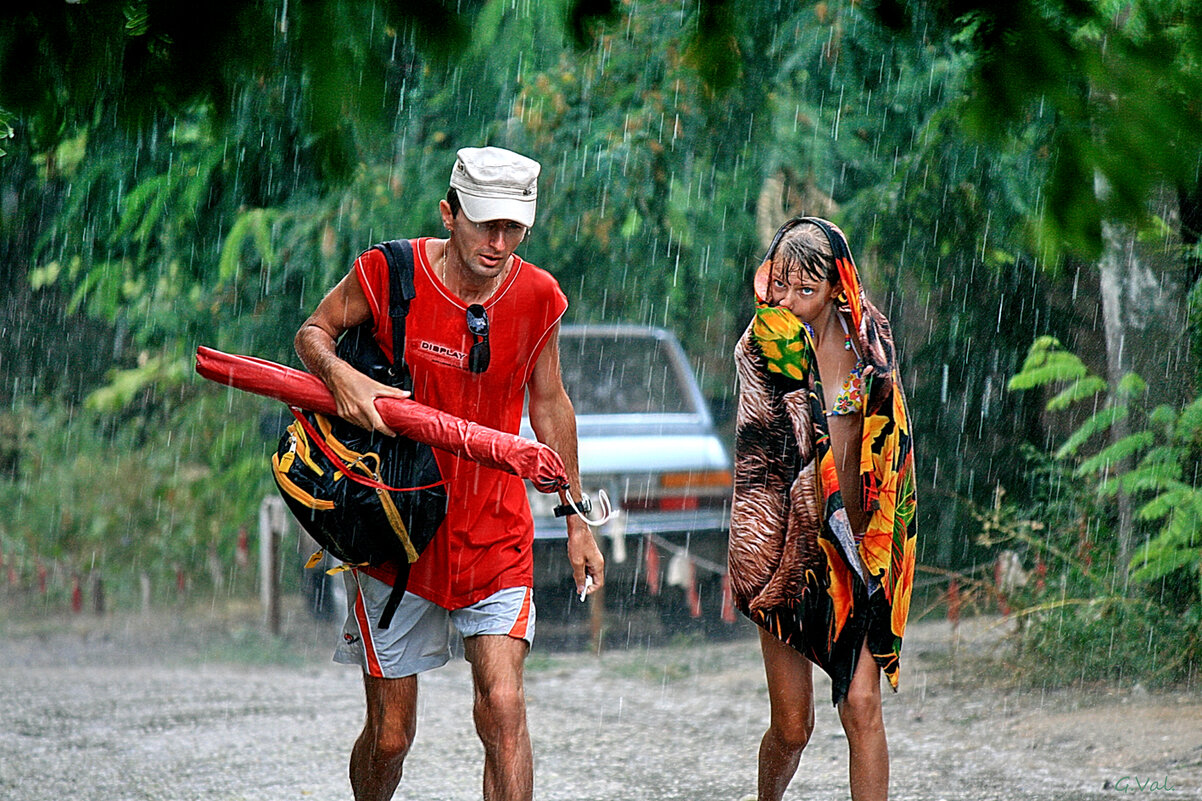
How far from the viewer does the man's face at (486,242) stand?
13.6ft

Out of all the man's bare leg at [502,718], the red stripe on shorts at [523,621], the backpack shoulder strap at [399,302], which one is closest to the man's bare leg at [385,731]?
the man's bare leg at [502,718]

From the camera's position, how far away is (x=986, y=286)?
10.1m

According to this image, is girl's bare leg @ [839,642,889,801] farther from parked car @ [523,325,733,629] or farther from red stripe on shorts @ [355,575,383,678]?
parked car @ [523,325,733,629]

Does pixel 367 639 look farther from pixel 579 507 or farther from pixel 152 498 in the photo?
pixel 152 498

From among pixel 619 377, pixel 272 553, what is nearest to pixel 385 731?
pixel 619 377

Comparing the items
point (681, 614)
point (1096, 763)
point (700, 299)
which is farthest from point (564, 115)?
point (1096, 763)

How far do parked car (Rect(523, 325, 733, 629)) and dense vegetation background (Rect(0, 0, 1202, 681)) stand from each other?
1087 millimetres

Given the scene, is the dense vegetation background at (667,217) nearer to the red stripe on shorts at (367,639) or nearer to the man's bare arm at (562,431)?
the man's bare arm at (562,431)

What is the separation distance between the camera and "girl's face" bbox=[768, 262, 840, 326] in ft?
14.5

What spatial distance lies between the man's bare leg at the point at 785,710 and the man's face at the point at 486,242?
139 centimetres

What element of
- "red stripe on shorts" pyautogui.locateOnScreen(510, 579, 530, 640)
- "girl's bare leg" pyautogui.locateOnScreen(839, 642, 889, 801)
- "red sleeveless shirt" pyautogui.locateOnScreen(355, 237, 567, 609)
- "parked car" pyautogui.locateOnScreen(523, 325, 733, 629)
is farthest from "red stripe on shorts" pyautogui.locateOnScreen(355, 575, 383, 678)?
"parked car" pyautogui.locateOnScreen(523, 325, 733, 629)

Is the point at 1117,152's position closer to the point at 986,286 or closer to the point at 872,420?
the point at 872,420

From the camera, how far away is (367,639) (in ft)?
14.3

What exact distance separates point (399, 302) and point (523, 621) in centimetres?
98
